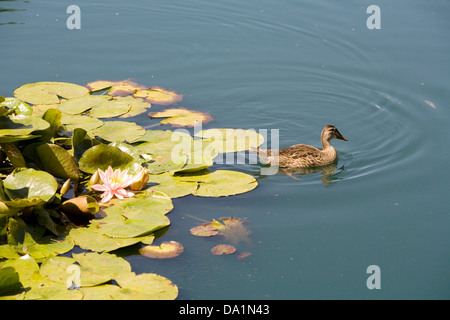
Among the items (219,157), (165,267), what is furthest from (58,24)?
(165,267)

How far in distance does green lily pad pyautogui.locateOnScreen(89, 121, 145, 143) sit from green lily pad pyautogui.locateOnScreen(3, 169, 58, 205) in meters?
1.51

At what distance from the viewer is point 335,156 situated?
759cm

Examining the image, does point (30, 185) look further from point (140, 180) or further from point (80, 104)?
point (80, 104)

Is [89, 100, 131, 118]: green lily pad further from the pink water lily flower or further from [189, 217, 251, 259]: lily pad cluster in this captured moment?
[189, 217, 251, 259]: lily pad cluster

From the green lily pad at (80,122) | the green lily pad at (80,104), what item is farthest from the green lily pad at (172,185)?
the green lily pad at (80,104)

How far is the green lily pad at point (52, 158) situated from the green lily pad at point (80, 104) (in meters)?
1.63

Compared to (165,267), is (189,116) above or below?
above

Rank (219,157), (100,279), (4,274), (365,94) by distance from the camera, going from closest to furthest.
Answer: (4,274), (100,279), (219,157), (365,94)

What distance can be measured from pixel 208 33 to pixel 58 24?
280 cm

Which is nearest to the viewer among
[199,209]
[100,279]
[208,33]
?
[100,279]

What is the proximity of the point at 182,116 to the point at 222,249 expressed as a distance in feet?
9.49

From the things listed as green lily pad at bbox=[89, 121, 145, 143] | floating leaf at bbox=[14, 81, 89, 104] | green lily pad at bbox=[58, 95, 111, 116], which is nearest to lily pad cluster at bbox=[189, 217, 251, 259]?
green lily pad at bbox=[89, 121, 145, 143]

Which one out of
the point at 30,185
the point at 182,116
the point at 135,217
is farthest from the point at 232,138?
the point at 30,185

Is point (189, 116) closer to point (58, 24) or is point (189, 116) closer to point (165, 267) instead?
point (165, 267)
